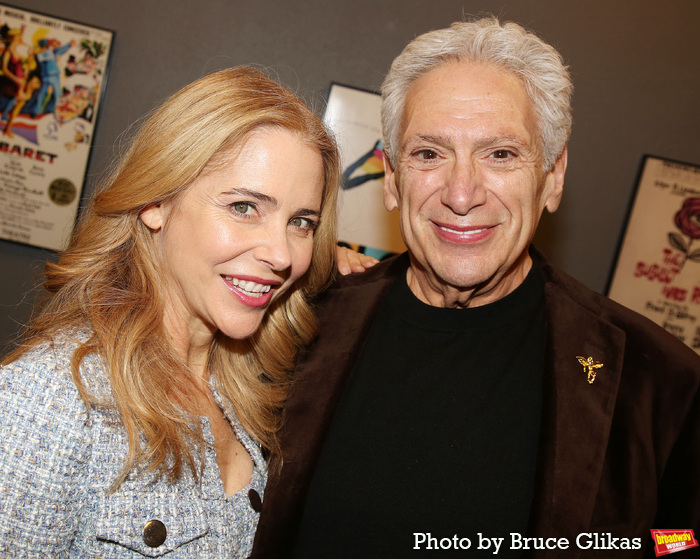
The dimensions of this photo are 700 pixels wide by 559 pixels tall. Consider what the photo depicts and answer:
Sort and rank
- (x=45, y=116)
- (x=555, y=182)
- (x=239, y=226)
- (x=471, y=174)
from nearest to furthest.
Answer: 1. (x=239, y=226)
2. (x=471, y=174)
3. (x=555, y=182)
4. (x=45, y=116)

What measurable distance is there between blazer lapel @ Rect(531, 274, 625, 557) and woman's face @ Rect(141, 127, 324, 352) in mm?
756

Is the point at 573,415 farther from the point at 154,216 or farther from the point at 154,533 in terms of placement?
the point at 154,216

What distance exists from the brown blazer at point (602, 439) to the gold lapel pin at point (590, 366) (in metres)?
0.01

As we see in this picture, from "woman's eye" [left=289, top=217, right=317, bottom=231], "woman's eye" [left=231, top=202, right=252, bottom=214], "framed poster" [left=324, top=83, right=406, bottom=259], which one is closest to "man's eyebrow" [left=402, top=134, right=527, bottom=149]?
"woman's eye" [left=289, top=217, right=317, bottom=231]

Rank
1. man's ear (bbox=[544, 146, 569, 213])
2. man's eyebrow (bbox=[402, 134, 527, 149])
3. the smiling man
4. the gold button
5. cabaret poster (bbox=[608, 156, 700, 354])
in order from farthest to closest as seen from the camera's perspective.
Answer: cabaret poster (bbox=[608, 156, 700, 354]) < man's ear (bbox=[544, 146, 569, 213]) < man's eyebrow (bbox=[402, 134, 527, 149]) < the smiling man < the gold button

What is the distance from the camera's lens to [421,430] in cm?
154

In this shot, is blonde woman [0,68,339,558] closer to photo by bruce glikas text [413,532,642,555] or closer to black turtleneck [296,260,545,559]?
black turtleneck [296,260,545,559]

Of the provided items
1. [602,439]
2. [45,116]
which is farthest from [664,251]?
[45,116]

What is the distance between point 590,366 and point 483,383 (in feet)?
0.92

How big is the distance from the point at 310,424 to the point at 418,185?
2.40ft

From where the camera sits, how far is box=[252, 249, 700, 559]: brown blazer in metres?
1.41

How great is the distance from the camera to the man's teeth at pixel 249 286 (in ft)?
4.59

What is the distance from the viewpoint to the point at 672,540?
1479 mm

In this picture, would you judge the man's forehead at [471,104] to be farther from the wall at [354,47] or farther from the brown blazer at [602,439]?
the wall at [354,47]
